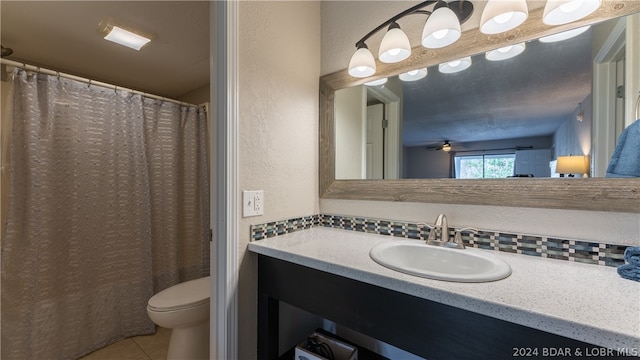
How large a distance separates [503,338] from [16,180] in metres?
2.46

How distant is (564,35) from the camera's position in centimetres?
96

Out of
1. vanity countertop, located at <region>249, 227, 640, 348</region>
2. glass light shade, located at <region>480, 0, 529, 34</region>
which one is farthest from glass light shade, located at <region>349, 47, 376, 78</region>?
vanity countertop, located at <region>249, 227, 640, 348</region>

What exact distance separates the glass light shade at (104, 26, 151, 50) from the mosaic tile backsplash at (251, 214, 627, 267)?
64.0 inches

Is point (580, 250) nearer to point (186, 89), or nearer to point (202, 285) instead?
Result: point (202, 285)

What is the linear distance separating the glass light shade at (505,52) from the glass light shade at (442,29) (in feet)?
0.55

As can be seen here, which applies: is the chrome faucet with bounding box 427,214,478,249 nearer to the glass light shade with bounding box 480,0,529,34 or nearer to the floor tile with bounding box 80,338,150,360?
the glass light shade with bounding box 480,0,529,34

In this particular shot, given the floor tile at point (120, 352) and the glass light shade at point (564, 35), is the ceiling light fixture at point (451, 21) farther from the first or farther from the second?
the floor tile at point (120, 352)

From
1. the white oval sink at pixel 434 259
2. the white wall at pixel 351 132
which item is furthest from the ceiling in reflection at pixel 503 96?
the white oval sink at pixel 434 259

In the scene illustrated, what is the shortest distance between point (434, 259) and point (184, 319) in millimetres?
1375

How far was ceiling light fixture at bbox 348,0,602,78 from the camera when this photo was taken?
890 millimetres

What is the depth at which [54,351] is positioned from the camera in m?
1.58

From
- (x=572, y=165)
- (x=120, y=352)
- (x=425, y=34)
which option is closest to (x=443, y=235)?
(x=572, y=165)

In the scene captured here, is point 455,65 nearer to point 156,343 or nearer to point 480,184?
point 480,184

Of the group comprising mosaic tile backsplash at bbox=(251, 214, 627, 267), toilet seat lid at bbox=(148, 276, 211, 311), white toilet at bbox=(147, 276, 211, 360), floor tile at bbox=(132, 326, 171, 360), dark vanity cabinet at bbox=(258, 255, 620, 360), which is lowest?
floor tile at bbox=(132, 326, 171, 360)
